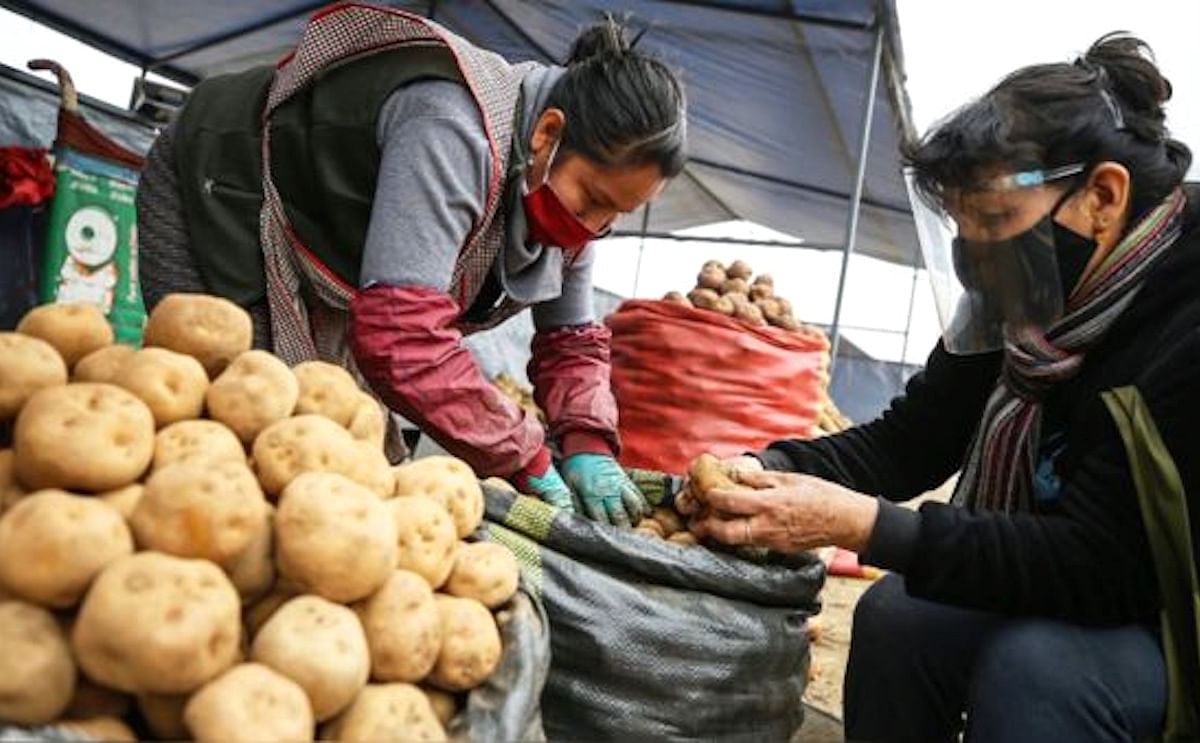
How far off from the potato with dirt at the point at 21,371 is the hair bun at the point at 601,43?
4.09 feet

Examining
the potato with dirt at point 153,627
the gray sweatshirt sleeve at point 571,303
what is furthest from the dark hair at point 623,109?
the potato with dirt at point 153,627

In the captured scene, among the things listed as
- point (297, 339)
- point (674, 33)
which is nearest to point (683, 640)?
point (297, 339)

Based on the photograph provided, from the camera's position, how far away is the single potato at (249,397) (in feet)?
4.14

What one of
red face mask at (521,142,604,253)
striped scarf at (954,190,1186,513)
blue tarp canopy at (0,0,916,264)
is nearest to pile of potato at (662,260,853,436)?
blue tarp canopy at (0,0,916,264)

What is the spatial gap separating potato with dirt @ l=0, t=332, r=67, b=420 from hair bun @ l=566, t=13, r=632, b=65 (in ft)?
4.09

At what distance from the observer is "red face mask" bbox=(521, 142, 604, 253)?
2.06 m

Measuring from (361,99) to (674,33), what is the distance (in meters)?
4.76

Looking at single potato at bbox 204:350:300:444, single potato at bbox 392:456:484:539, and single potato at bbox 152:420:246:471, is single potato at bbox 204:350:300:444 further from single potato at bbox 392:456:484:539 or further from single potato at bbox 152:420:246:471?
single potato at bbox 392:456:484:539

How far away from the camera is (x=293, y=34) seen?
8.00 meters

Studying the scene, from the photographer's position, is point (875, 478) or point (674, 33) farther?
point (674, 33)

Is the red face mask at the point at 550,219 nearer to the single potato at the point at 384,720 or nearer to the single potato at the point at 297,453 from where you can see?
the single potato at the point at 297,453

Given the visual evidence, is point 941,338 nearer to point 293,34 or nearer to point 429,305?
point 429,305

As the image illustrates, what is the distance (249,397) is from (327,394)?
0.17m

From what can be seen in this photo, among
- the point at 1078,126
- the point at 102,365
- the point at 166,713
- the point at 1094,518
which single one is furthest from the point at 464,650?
the point at 1078,126
